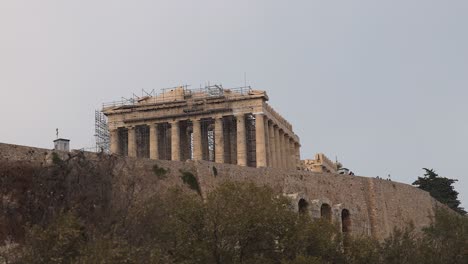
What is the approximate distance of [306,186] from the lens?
128 feet

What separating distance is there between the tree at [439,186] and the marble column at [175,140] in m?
18.6

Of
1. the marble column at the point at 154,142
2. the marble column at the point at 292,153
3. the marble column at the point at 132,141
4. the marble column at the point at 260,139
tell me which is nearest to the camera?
the marble column at the point at 260,139

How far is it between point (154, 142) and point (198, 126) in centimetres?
307

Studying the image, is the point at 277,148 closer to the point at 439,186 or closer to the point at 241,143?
the point at 241,143

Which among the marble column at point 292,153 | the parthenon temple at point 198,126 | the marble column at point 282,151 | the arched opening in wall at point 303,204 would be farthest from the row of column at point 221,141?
the arched opening in wall at point 303,204

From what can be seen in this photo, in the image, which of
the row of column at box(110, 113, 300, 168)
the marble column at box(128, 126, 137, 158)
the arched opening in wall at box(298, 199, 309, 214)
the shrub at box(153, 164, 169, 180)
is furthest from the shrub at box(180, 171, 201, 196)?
the marble column at box(128, 126, 137, 158)

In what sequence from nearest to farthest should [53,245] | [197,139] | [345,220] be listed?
1. [53,245]
2. [345,220]
3. [197,139]

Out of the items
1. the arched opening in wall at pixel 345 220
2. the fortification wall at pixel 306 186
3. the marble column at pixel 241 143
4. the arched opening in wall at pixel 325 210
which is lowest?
the arched opening in wall at pixel 345 220

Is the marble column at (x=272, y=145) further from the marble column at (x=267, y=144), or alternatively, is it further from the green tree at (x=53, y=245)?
the green tree at (x=53, y=245)

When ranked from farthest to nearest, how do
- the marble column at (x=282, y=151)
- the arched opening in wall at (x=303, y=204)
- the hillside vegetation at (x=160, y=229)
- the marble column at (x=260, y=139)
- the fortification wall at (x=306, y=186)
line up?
the marble column at (x=282, y=151), the marble column at (x=260, y=139), the arched opening in wall at (x=303, y=204), the fortification wall at (x=306, y=186), the hillside vegetation at (x=160, y=229)

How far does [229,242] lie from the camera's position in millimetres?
23109

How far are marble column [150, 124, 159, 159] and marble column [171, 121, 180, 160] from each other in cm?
111

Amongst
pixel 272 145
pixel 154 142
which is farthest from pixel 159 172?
pixel 272 145

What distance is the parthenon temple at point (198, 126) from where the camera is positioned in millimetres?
52219
